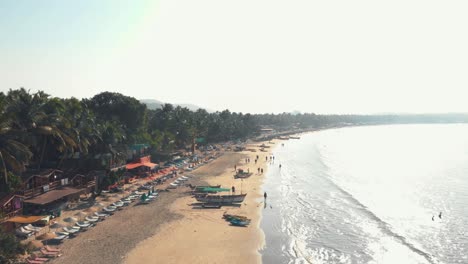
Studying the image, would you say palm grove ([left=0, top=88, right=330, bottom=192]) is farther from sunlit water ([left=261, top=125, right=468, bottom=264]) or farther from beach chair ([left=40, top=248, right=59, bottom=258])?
sunlit water ([left=261, top=125, right=468, bottom=264])

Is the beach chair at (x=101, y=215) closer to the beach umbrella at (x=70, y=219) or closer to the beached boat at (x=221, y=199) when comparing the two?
the beach umbrella at (x=70, y=219)

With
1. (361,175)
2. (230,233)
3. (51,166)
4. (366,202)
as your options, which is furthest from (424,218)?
(51,166)

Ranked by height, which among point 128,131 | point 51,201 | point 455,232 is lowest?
point 455,232

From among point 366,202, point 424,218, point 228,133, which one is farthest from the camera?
point 228,133

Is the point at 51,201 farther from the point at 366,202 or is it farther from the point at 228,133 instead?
the point at 228,133

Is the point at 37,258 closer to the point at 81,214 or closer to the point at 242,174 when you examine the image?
the point at 81,214

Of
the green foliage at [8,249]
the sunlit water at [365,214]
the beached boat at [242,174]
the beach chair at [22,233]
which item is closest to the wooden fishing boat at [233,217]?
the sunlit water at [365,214]
